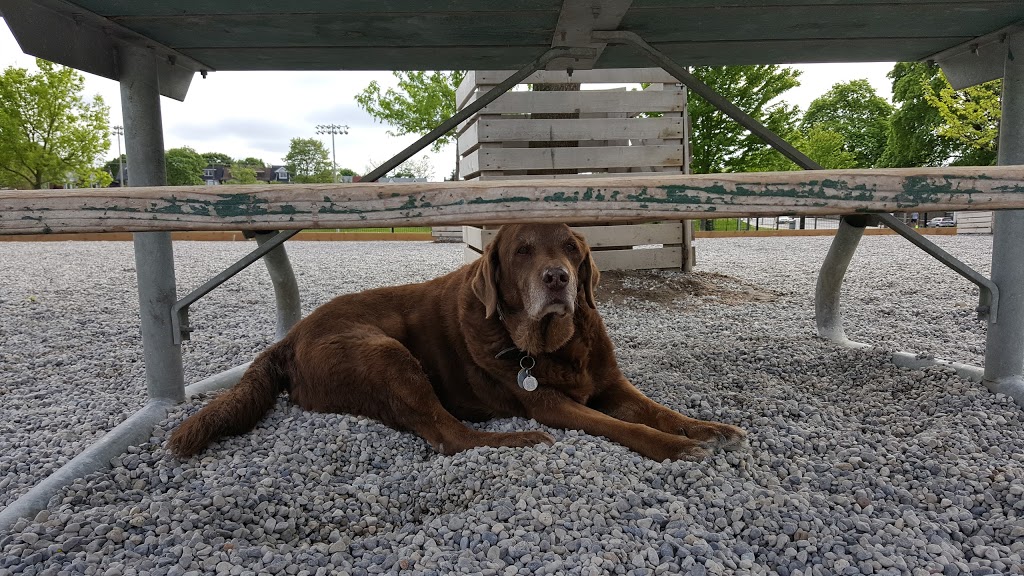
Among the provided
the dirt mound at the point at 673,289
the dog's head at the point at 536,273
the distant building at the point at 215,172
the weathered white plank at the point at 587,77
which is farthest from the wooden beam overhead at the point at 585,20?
the distant building at the point at 215,172

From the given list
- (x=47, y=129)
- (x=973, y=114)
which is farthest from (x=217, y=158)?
(x=973, y=114)

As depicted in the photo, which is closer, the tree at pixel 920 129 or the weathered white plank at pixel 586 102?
the weathered white plank at pixel 586 102

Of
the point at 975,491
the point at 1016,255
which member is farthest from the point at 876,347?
the point at 975,491

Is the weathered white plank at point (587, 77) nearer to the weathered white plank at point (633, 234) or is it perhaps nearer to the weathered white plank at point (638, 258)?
the weathered white plank at point (633, 234)

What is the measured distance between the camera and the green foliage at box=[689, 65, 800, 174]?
2064 cm

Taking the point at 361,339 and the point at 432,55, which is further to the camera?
the point at 432,55

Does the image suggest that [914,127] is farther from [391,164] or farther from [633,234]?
[391,164]

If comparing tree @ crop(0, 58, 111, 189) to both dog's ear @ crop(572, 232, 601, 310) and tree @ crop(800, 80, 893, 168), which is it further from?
tree @ crop(800, 80, 893, 168)

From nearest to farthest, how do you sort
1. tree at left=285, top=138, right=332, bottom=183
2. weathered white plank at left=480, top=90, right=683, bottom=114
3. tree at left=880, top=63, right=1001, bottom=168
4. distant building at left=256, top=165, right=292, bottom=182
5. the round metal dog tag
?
the round metal dog tag → weathered white plank at left=480, top=90, right=683, bottom=114 → tree at left=880, top=63, right=1001, bottom=168 → tree at left=285, top=138, right=332, bottom=183 → distant building at left=256, top=165, right=292, bottom=182

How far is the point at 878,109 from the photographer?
4100 centimetres

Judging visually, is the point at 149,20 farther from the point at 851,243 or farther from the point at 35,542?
the point at 851,243

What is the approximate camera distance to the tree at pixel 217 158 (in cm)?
8464

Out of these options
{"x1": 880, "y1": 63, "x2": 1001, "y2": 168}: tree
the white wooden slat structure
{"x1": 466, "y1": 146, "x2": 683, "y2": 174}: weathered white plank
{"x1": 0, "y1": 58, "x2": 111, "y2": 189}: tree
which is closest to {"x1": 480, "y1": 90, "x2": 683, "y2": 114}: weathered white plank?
the white wooden slat structure

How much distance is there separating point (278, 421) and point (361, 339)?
53 cm
